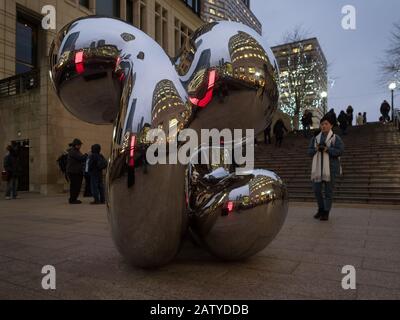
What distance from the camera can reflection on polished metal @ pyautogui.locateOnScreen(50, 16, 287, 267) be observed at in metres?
2.40

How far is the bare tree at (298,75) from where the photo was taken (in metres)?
→ 32.8

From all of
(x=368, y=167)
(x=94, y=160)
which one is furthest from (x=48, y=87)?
(x=368, y=167)

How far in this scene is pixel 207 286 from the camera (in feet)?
8.41

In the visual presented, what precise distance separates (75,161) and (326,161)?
7.39 meters

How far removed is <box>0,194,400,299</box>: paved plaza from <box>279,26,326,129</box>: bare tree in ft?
94.9

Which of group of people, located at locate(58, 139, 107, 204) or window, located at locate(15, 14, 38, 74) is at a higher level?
window, located at locate(15, 14, 38, 74)

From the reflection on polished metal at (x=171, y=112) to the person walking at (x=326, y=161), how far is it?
10.3 feet

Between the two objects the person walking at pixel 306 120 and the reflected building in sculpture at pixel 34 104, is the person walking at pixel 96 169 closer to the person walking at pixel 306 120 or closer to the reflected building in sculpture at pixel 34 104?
the reflected building in sculpture at pixel 34 104

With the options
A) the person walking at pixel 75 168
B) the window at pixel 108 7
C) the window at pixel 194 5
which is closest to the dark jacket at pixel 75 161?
the person walking at pixel 75 168

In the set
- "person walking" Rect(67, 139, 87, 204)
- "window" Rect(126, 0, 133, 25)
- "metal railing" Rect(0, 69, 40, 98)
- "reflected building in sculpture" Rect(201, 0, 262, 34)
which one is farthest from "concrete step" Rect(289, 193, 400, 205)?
"reflected building in sculpture" Rect(201, 0, 262, 34)

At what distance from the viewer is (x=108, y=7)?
23.6 m

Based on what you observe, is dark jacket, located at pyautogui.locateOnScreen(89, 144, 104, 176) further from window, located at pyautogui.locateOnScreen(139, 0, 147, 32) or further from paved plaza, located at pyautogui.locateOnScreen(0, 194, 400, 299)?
window, located at pyautogui.locateOnScreen(139, 0, 147, 32)

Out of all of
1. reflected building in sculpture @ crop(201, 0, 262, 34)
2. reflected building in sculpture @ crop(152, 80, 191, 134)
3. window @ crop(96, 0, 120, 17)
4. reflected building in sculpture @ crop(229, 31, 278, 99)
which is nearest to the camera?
reflected building in sculpture @ crop(152, 80, 191, 134)

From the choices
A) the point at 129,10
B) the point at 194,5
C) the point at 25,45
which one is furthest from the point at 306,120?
the point at 194,5
